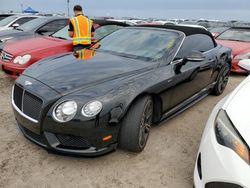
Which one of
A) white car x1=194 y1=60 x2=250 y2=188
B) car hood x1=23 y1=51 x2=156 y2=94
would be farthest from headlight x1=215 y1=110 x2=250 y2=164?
car hood x1=23 y1=51 x2=156 y2=94

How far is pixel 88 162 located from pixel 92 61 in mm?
1292

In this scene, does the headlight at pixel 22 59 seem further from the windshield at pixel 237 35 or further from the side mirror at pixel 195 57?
the windshield at pixel 237 35

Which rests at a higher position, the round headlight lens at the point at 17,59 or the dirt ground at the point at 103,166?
the round headlight lens at the point at 17,59

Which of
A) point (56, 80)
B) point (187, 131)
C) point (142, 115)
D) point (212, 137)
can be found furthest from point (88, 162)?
point (187, 131)

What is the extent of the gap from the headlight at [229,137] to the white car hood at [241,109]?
34mm

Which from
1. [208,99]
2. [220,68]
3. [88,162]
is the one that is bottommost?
[208,99]

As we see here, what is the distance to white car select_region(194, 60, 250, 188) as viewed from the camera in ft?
5.40

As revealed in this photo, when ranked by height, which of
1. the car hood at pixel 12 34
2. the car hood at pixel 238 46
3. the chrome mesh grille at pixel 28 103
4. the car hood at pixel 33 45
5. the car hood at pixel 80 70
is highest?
the car hood at pixel 80 70

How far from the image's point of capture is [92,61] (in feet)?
10.4

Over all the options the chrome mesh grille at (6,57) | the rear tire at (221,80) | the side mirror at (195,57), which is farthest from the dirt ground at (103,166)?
the rear tire at (221,80)

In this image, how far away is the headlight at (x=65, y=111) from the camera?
225cm

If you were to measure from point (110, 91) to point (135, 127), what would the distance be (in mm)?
475

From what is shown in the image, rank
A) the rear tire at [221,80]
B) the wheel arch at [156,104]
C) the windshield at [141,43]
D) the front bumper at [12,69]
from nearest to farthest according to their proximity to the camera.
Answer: the wheel arch at [156,104]
the windshield at [141,43]
the front bumper at [12,69]
the rear tire at [221,80]

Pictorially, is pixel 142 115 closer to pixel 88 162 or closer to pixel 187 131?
pixel 88 162
